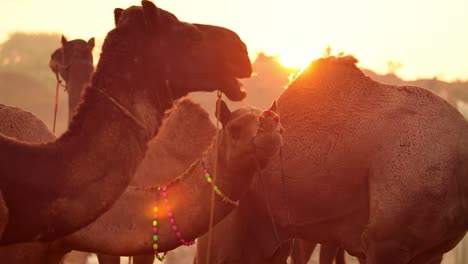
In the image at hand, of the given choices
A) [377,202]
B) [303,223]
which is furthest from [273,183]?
[377,202]

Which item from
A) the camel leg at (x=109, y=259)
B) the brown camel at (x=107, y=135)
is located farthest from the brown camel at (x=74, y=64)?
the brown camel at (x=107, y=135)

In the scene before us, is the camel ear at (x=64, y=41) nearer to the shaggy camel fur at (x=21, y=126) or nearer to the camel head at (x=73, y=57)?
the camel head at (x=73, y=57)

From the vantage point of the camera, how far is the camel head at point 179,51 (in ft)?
13.9

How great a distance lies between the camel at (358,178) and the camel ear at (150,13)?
8.27 ft

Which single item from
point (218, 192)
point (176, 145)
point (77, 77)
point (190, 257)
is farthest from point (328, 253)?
point (190, 257)

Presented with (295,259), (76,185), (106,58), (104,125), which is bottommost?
(295,259)

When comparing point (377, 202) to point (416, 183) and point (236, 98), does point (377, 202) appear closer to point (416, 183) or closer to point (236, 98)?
point (416, 183)

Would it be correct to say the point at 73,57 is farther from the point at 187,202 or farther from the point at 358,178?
the point at 187,202

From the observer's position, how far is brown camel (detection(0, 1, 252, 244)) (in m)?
3.87

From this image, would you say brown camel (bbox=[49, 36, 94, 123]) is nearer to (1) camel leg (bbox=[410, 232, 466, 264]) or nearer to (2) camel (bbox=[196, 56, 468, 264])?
(2) camel (bbox=[196, 56, 468, 264])

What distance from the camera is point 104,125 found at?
4016 millimetres

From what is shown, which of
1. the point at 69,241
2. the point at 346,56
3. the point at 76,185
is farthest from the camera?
the point at 346,56

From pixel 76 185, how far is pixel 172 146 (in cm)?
355

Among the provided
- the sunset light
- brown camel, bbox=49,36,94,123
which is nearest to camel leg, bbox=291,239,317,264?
the sunset light
